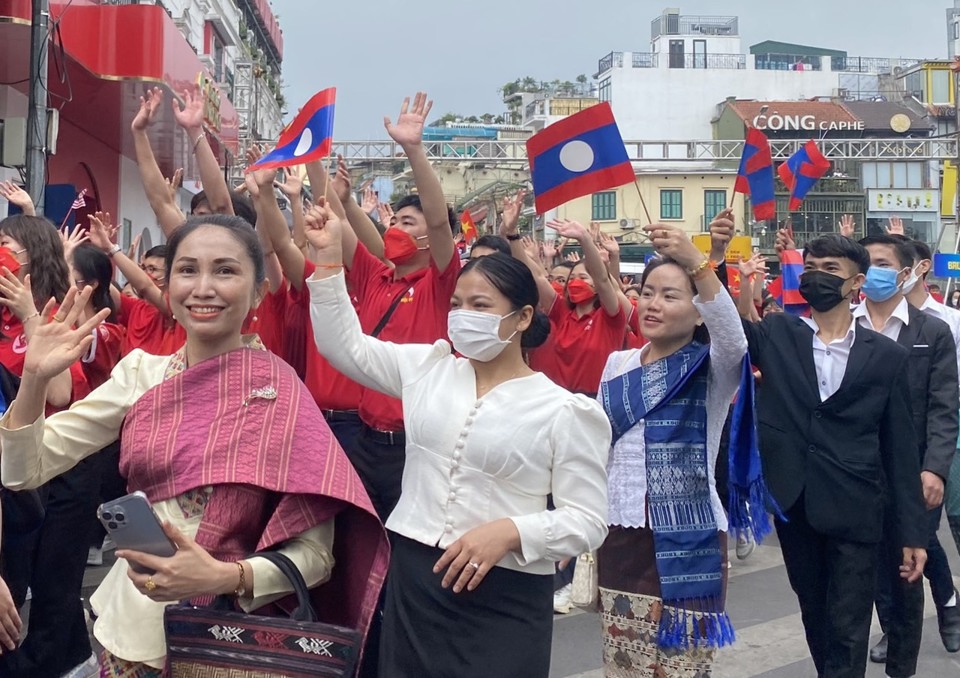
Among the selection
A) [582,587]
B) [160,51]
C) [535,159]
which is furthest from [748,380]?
[160,51]

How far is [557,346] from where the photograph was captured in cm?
729

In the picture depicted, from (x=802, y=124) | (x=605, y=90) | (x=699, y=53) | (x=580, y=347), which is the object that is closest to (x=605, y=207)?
(x=605, y=90)

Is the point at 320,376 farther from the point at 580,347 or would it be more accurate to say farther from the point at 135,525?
the point at 135,525

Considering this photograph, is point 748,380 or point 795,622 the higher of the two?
point 748,380

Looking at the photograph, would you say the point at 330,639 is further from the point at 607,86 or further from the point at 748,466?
the point at 607,86

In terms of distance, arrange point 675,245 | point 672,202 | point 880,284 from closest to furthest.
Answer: point 675,245 → point 880,284 → point 672,202

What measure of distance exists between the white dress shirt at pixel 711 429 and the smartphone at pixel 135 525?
6.73 ft

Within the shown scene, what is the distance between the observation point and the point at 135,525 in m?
2.30

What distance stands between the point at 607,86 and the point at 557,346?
52161 mm

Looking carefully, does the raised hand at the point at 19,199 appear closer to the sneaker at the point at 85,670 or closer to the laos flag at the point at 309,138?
the laos flag at the point at 309,138

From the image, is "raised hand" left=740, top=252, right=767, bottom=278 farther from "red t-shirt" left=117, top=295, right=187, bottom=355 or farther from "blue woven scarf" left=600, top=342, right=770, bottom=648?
"red t-shirt" left=117, top=295, right=187, bottom=355

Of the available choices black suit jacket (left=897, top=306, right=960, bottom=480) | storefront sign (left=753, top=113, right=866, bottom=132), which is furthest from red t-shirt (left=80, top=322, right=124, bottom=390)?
storefront sign (left=753, top=113, right=866, bottom=132)

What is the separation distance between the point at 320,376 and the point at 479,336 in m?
1.87

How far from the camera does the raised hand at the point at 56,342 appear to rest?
8.86 feet
